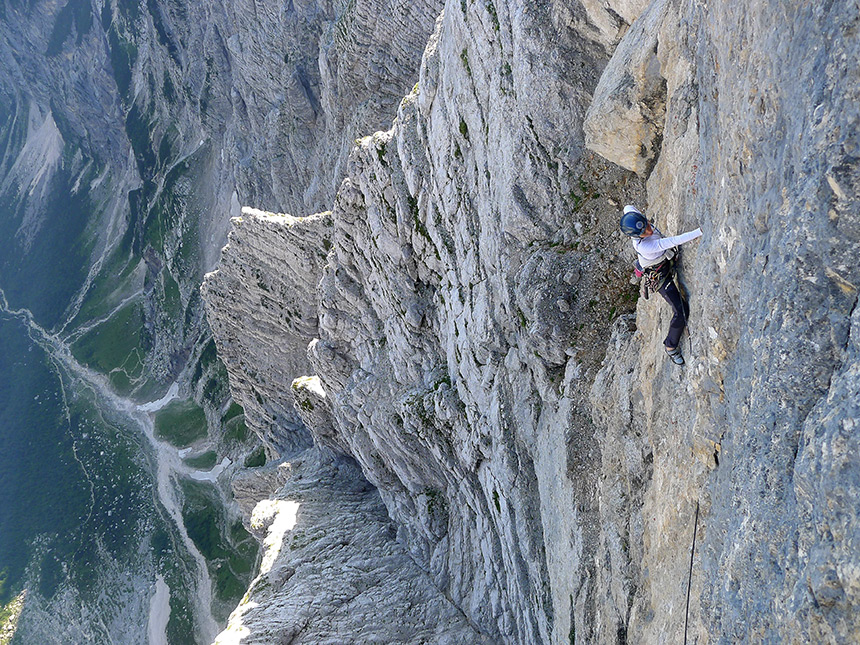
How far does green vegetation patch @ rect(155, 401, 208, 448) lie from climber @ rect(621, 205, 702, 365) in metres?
81.0

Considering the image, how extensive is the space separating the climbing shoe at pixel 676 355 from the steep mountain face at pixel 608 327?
25cm

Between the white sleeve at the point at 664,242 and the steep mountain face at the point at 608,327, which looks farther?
the white sleeve at the point at 664,242

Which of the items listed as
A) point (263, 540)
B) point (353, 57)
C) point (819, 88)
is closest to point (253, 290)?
point (263, 540)

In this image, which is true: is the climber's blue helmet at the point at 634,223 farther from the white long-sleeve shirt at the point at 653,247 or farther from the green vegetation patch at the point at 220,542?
the green vegetation patch at the point at 220,542

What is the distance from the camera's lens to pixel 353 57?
2013 inches

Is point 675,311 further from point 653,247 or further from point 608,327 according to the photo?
point 608,327

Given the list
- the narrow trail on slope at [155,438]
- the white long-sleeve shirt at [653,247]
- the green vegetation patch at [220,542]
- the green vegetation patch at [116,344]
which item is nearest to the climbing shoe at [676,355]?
A: the white long-sleeve shirt at [653,247]

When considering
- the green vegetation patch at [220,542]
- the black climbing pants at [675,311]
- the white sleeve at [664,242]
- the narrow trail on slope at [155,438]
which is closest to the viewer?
the white sleeve at [664,242]

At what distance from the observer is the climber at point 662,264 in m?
11.2

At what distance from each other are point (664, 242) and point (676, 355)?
238cm

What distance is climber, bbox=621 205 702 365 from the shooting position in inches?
441

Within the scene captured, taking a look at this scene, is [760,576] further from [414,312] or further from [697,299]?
[414,312]

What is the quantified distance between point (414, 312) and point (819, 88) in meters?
23.0

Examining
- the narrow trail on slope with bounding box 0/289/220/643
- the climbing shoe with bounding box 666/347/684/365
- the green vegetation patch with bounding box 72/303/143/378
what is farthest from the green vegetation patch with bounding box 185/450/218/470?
the climbing shoe with bounding box 666/347/684/365
